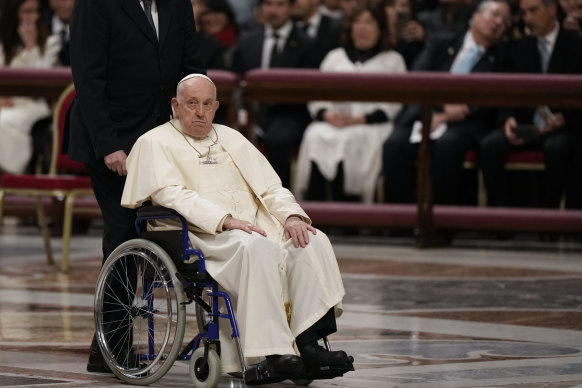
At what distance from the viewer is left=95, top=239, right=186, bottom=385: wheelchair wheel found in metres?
4.81

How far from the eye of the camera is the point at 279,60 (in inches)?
424

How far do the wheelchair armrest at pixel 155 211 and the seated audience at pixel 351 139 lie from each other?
5091mm

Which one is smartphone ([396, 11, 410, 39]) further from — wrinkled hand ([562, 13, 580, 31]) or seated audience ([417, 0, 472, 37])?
wrinkled hand ([562, 13, 580, 31])

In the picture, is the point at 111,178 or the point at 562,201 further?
the point at 562,201

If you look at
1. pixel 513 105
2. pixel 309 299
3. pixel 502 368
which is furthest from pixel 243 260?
pixel 513 105

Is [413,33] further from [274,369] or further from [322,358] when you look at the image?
[274,369]

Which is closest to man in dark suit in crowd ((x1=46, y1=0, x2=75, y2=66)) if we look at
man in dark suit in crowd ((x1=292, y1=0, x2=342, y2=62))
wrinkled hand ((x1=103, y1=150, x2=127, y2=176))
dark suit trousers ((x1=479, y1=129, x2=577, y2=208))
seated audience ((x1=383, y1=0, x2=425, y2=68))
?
man in dark suit in crowd ((x1=292, y1=0, x2=342, y2=62))

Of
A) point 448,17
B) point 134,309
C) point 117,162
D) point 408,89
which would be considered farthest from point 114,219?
point 448,17

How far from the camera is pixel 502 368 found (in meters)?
5.26

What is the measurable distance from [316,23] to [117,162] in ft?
20.5

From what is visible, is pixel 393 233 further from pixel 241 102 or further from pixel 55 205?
pixel 55 205

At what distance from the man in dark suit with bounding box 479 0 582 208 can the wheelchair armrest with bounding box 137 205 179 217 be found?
16.5 ft

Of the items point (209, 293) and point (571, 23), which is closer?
point (209, 293)

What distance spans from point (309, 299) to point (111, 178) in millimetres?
1093
